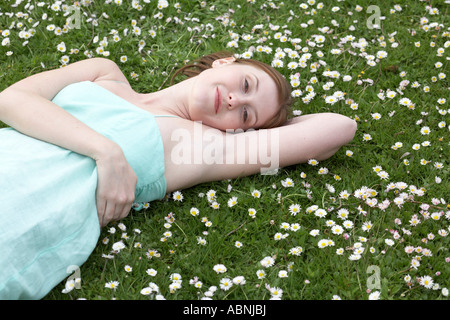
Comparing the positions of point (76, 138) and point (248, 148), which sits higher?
point (76, 138)

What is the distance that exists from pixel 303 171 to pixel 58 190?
4.70 feet

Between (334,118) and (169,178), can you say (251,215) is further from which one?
(334,118)

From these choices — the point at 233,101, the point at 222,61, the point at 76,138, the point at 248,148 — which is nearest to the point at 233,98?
the point at 233,101

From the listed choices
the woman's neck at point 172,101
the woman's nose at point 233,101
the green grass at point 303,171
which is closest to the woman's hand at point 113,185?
the green grass at point 303,171

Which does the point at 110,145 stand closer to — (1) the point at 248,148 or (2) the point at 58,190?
(2) the point at 58,190

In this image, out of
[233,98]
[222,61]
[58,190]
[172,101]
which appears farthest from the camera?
[222,61]

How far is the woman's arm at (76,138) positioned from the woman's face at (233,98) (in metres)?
0.61

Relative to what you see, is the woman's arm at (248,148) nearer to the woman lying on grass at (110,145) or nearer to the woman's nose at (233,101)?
the woman lying on grass at (110,145)

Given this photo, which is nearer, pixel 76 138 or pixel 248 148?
pixel 76 138

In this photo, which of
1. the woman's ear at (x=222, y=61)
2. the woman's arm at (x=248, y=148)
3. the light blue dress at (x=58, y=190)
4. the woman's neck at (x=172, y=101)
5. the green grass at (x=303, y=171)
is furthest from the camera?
the woman's ear at (x=222, y=61)

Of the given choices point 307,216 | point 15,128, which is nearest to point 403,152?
point 307,216

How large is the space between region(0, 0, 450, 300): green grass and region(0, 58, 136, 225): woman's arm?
0.22 meters

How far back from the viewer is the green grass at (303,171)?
8.75 feet

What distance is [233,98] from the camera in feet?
10.2
